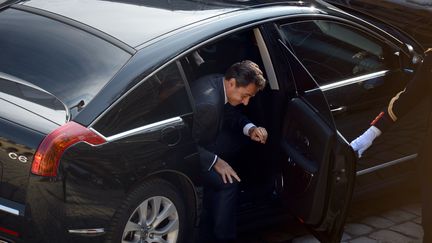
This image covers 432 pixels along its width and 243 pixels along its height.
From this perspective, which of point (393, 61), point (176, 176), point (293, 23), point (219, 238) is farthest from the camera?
point (393, 61)

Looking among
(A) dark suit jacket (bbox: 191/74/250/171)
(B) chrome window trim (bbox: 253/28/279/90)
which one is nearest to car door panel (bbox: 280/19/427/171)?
(B) chrome window trim (bbox: 253/28/279/90)

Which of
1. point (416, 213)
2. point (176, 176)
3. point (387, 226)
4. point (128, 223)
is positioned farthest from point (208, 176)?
point (416, 213)

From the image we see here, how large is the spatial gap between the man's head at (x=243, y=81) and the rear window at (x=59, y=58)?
2.41 feet

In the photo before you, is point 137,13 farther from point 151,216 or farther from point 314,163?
point 314,163

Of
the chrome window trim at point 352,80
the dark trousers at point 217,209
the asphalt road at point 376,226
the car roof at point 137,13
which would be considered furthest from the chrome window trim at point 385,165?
the car roof at point 137,13

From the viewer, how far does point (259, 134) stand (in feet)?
16.4

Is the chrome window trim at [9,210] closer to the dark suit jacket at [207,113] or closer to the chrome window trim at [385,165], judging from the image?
the dark suit jacket at [207,113]

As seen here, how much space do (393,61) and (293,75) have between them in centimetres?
123

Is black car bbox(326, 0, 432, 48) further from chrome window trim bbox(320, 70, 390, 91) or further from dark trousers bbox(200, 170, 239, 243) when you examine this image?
dark trousers bbox(200, 170, 239, 243)

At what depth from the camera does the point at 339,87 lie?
18.1 feet

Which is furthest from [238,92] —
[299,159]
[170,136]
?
[170,136]

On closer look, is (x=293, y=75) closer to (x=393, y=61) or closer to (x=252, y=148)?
(x=252, y=148)

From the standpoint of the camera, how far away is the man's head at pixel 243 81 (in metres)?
4.85

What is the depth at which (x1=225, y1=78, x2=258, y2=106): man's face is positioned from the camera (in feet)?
16.0
